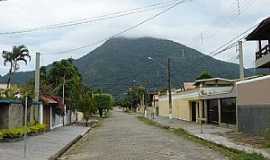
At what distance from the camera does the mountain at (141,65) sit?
59.7 meters

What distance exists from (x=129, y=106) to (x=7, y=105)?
124995mm

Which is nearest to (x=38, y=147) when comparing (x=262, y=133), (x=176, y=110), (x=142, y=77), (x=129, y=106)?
(x=262, y=133)

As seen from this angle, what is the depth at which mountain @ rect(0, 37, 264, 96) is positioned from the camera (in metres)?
59.7

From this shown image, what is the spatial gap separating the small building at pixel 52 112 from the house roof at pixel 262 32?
54.4 ft

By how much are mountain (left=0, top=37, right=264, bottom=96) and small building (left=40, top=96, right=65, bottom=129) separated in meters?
15.3

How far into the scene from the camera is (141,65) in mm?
101750

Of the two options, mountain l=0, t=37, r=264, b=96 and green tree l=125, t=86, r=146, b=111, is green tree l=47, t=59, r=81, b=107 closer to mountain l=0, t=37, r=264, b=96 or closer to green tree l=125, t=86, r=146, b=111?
mountain l=0, t=37, r=264, b=96

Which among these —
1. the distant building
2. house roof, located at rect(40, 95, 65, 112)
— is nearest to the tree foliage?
house roof, located at rect(40, 95, 65, 112)

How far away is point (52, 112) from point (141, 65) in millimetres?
61681

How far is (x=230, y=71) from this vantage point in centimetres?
6325

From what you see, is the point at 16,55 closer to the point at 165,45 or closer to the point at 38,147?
the point at 165,45

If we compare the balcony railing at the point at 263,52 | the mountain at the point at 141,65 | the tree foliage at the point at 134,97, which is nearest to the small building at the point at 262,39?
the balcony railing at the point at 263,52

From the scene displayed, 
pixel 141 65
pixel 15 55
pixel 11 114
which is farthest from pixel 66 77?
pixel 141 65

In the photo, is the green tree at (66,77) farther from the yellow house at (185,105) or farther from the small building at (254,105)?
the small building at (254,105)
